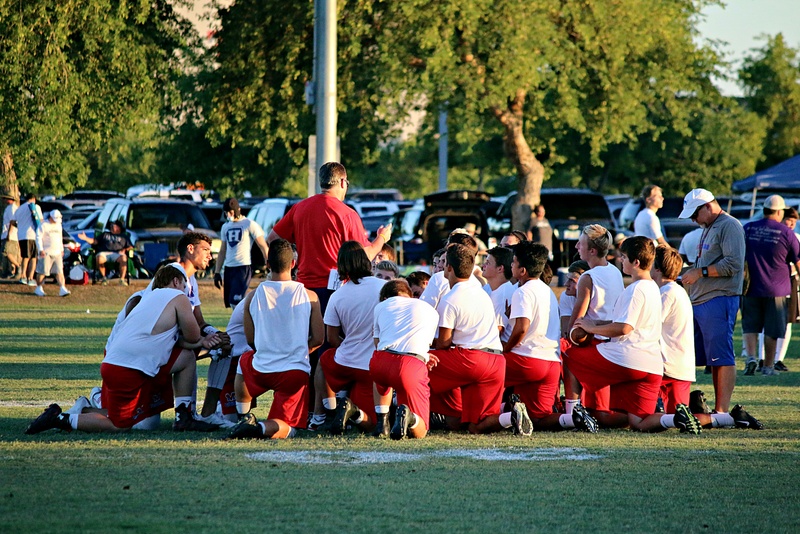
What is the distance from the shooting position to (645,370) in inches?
Answer: 359

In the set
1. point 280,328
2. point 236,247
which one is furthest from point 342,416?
point 236,247

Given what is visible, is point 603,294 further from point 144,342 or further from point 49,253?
point 49,253

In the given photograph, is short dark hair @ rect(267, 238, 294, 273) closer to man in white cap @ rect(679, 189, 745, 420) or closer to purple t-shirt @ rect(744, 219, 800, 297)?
man in white cap @ rect(679, 189, 745, 420)

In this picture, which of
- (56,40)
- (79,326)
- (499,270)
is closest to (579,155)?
(56,40)

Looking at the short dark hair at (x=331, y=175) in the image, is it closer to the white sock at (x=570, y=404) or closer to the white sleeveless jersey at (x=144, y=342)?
the white sleeveless jersey at (x=144, y=342)

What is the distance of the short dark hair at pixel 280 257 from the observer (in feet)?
29.0

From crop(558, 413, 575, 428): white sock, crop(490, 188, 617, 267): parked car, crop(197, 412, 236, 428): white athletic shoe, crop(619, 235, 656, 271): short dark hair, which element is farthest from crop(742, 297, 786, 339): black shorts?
crop(490, 188, 617, 267): parked car

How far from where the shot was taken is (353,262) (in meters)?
9.10

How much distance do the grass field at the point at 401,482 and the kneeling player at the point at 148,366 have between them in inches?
7.8

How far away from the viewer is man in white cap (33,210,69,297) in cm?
2311

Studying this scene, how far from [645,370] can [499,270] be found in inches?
59.3

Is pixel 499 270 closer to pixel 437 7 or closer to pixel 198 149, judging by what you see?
pixel 437 7

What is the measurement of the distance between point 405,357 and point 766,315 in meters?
6.34

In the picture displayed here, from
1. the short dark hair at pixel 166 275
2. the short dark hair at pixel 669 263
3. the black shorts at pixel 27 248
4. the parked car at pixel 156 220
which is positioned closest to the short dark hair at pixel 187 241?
the short dark hair at pixel 166 275
